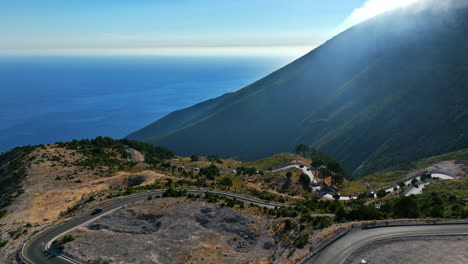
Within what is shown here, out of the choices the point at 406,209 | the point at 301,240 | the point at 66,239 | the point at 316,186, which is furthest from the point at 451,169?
the point at 66,239

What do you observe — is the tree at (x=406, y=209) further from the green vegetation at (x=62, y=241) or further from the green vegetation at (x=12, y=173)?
the green vegetation at (x=12, y=173)

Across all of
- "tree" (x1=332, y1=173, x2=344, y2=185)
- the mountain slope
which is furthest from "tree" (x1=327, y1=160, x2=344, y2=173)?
the mountain slope

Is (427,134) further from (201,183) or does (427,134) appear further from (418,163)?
(201,183)

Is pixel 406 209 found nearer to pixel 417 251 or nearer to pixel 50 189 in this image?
pixel 417 251

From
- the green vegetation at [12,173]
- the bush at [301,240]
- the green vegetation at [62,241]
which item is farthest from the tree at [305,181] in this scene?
the green vegetation at [12,173]

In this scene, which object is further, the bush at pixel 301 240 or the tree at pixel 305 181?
the tree at pixel 305 181
